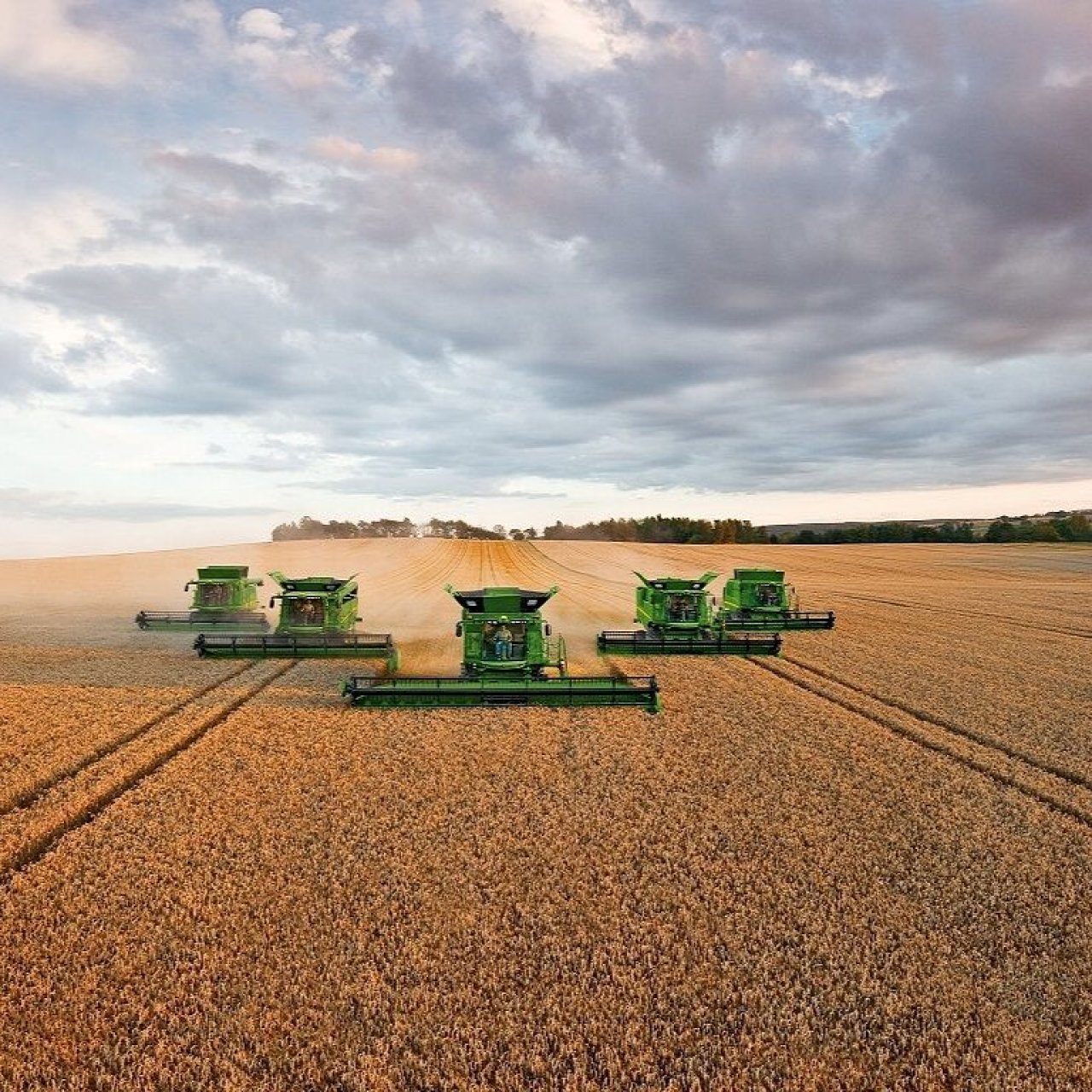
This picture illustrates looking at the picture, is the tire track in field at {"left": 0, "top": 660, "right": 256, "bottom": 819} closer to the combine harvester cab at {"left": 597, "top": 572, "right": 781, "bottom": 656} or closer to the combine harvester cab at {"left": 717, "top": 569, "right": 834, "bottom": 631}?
the combine harvester cab at {"left": 597, "top": 572, "right": 781, "bottom": 656}

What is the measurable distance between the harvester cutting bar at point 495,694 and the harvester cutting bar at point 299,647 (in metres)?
5.51

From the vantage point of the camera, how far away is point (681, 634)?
80.1ft

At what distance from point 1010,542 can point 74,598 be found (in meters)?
102

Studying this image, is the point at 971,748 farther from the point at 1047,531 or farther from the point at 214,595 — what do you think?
the point at 1047,531

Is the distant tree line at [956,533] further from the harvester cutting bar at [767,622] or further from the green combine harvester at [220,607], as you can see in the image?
the green combine harvester at [220,607]

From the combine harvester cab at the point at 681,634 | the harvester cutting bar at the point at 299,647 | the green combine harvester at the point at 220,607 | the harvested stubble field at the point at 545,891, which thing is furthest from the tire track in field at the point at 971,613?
the green combine harvester at the point at 220,607

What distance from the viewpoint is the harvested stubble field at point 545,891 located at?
19.5ft

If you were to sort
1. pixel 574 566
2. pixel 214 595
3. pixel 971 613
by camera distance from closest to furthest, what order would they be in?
1. pixel 214 595
2. pixel 971 613
3. pixel 574 566

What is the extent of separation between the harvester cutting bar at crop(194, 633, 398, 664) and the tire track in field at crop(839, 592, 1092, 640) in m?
25.9

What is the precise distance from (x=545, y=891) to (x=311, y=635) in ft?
53.1

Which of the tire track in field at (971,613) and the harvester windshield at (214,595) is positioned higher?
the harvester windshield at (214,595)

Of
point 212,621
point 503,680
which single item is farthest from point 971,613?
point 212,621

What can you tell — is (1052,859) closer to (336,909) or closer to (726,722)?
(726,722)

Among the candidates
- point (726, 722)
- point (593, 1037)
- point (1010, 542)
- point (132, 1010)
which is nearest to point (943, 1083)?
point (593, 1037)
